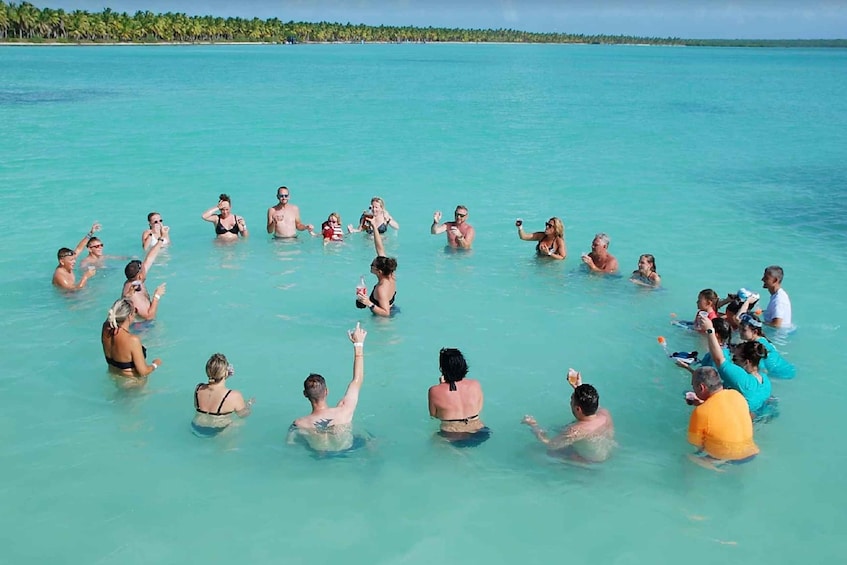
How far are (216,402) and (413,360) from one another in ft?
9.38

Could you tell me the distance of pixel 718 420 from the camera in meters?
6.57

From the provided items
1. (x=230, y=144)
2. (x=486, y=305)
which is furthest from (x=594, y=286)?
(x=230, y=144)

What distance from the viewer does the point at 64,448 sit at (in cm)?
739

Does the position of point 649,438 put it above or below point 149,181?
below

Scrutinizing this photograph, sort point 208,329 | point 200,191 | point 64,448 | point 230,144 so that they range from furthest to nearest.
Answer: point 230,144, point 200,191, point 208,329, point 64,448

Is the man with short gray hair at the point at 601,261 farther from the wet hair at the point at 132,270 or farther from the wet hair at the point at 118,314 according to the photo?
the wet hair at the point at 118,314

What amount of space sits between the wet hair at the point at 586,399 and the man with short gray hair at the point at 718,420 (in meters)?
0.93

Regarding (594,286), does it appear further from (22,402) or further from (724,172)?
(724,172)

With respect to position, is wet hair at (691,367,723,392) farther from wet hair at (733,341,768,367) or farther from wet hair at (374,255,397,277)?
wet hair at (374,255,397,277)

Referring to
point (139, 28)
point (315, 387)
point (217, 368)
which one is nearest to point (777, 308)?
point (315, 387)

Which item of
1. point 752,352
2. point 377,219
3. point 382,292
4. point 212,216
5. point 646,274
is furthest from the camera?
point 212,216

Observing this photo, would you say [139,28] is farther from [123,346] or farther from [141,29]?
[123,346]

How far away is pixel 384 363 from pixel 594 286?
14.4 feet

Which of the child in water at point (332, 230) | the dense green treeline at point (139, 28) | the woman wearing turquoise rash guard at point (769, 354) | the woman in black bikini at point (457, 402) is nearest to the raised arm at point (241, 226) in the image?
the child in water at point (332, 230)
